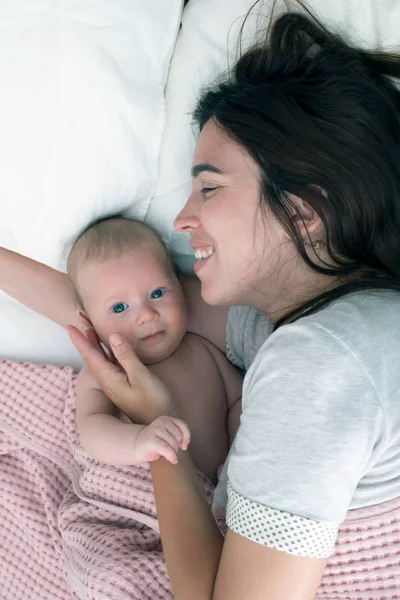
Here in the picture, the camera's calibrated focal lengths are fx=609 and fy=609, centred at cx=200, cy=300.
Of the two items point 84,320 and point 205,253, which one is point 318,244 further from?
point 84,320

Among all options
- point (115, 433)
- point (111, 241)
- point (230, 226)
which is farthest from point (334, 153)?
point (115, 433)

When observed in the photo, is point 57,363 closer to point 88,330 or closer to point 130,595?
point 88,330

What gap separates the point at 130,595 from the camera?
1.23 meters

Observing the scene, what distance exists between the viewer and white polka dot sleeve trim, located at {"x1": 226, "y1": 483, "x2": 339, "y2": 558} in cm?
92

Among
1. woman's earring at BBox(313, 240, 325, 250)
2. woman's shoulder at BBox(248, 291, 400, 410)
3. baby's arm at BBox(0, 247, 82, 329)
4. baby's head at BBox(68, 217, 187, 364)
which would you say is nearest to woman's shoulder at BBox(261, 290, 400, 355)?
woman's shoulder at BBox(248, 291, 400, 410)

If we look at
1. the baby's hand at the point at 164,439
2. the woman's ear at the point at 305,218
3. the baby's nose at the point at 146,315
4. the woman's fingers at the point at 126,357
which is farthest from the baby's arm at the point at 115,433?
the woman's ear at the point at 305,218

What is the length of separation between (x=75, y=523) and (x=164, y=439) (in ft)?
1.41

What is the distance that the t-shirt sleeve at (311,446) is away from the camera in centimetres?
92

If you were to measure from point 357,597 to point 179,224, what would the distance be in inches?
30.8

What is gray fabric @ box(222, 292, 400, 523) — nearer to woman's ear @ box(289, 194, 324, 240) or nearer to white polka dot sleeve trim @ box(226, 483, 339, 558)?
white polka dot sleeve trim @ box(226, 483, 339, 558)

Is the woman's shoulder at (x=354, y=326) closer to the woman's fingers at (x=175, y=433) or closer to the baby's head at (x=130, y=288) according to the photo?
the woman's fingers at (x=175, y=433)

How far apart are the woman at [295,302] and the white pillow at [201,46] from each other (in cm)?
10

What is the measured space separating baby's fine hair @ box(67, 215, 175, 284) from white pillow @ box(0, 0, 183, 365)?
45 millimetres

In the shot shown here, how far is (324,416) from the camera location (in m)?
0.92
